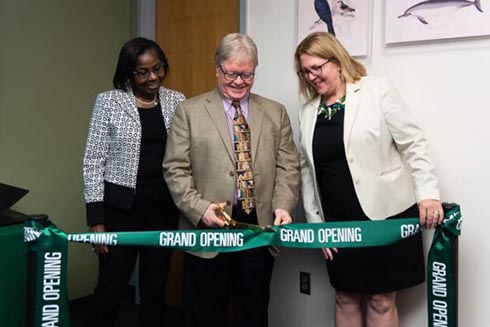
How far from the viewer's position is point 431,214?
182 cm

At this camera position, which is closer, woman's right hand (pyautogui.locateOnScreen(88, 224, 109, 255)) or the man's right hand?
the man's right hand

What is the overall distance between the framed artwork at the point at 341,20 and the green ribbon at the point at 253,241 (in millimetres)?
961

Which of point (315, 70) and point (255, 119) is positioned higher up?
point (315, 70)

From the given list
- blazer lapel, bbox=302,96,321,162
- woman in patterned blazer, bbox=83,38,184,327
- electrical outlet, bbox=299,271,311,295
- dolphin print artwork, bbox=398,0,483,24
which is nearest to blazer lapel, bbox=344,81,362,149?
blazer lapel, bbox=302,96,321,162

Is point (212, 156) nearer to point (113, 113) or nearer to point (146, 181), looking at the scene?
point (146, 181)

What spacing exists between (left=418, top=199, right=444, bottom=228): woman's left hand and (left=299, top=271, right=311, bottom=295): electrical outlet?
99 cm

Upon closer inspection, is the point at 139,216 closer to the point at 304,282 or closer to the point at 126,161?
the point at 126,161

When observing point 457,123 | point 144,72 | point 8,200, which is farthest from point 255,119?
point 8,200

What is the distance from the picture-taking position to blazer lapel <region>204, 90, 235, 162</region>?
1.97 meters

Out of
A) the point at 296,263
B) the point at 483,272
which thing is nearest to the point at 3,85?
the point at 296,263

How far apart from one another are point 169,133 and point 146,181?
0.25 meters

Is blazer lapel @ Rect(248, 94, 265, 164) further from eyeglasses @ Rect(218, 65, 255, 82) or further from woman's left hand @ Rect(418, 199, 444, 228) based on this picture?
woman's left hand @ Rect(418, 199, 444, 228)

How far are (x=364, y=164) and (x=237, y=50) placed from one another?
0.68 metres

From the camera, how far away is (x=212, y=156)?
77.7 inches
